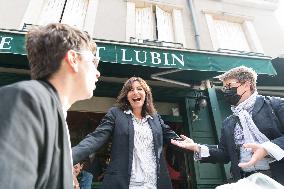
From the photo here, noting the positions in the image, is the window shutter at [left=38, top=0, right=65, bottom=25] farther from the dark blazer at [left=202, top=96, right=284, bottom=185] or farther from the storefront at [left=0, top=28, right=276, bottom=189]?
the dark blazer at [left=202, top=96, right=284, bottom=185]

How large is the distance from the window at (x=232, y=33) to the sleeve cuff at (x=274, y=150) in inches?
243

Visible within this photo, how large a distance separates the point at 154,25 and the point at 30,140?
813 centimetres

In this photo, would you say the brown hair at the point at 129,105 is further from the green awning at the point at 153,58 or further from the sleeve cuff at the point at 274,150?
the green awning at the point at 153,58

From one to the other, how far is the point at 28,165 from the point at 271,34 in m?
10.1

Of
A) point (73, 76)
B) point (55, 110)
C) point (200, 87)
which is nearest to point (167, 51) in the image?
point (200, 87)

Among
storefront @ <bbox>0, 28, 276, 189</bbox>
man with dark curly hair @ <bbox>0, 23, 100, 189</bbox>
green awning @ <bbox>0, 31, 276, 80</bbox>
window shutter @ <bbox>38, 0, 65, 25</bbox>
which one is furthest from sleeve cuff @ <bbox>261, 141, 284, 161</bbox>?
window shutter @ <bbox>38, 0, 65, 25</bbox>

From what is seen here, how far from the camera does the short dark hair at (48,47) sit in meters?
1.50

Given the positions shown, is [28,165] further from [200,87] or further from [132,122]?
[200,87]

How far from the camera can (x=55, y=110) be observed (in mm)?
1168

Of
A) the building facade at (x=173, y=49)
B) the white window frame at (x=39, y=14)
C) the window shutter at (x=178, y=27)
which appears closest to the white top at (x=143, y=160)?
the building facade at (x=173, y=49)

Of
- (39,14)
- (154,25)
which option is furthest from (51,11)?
(154,25)

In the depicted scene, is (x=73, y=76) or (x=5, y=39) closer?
(x=73, y=76)

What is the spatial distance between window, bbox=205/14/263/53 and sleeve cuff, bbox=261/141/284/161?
617 centimetres

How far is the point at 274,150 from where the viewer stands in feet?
8.47
